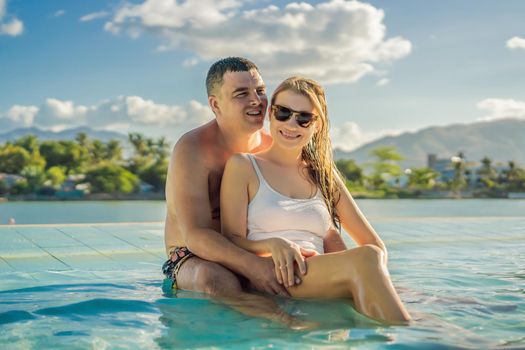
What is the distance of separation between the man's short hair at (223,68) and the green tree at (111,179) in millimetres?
50730

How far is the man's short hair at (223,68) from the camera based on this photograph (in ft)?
10.8

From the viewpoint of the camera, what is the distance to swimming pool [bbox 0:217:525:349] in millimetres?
2348

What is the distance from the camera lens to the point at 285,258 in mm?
2680

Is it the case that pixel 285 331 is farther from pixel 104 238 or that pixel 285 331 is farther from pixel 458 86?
pixel 458 86

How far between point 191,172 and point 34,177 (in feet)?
172

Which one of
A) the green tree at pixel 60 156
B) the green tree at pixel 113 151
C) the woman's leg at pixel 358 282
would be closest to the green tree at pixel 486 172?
the green tree at pixel 113 151

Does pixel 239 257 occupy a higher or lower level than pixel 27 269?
higher

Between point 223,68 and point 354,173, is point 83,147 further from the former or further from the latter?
point 223,68

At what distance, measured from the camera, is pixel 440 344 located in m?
2.20

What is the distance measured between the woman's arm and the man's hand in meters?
0.57

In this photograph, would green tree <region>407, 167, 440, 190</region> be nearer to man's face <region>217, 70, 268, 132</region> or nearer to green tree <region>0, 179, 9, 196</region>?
green tree <region>0, 179, 9, 196</region>

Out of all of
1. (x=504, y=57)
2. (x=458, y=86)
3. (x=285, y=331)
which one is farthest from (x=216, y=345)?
(x=458, y=86)

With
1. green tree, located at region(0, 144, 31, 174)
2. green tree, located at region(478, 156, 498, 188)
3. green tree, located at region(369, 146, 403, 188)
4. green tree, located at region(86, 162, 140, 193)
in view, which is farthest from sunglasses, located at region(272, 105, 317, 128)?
green tree, located at region(478, 156, 498, 188)

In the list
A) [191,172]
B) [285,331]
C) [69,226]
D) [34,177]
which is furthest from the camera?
[34,177]
